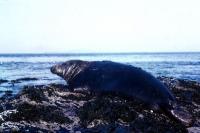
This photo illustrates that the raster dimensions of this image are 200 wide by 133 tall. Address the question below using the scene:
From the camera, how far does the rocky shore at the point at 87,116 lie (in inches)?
287

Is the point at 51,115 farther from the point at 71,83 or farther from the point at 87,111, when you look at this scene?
the point at 71,83

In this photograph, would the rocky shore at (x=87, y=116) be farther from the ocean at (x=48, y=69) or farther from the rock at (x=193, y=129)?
the ocean at (x=48, y=69)

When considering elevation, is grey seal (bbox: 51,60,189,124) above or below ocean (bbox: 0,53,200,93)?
above

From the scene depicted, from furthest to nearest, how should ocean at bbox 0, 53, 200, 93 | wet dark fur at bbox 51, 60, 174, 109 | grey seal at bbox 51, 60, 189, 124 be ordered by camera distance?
ocean at bbox 0, 53, 200, 93 → wet dark fur at bbox 51, 60, 174, 109 → grey seal at bbox 51, 60, 189, 124

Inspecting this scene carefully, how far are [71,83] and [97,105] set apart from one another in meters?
4.01

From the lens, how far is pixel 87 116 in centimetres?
806

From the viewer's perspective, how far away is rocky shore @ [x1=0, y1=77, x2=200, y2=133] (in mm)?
7277

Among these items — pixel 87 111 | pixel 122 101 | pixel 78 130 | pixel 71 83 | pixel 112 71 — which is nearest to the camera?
pixel 78 130

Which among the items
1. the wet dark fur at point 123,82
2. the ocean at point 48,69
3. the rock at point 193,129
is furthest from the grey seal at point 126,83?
the ocean at point 48,69

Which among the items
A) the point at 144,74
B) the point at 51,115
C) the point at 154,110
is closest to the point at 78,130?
the point at 51,115

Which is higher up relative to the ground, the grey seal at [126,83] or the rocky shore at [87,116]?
the grey seal at [126,83]

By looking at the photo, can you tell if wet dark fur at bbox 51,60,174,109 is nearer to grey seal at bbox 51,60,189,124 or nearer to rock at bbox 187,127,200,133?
grey seal at bbox 51,60,189,124

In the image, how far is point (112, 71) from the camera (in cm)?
1148

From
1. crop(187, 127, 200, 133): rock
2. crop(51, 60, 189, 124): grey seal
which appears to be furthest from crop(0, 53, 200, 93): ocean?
crop(187, 127, 200, 133): rock
